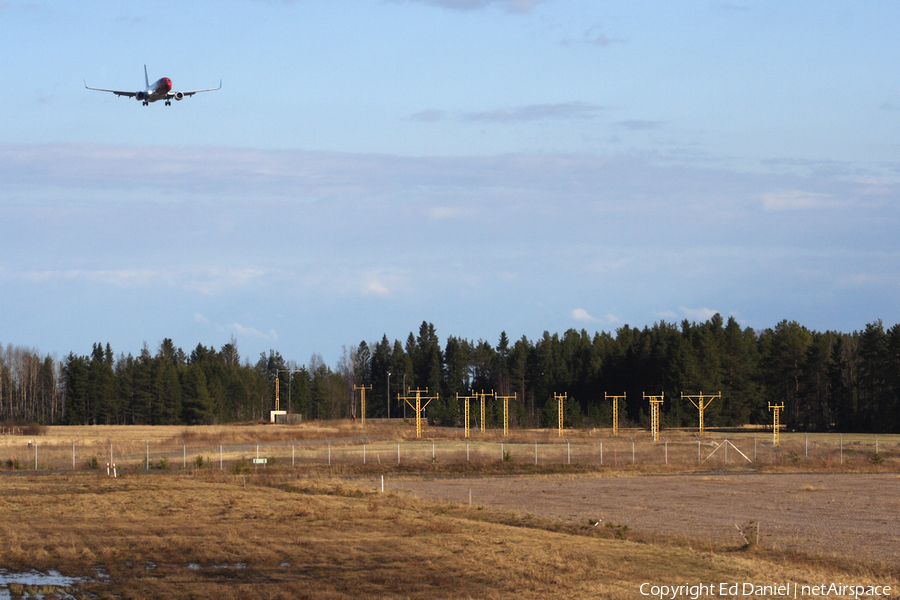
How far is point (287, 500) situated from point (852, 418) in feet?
320

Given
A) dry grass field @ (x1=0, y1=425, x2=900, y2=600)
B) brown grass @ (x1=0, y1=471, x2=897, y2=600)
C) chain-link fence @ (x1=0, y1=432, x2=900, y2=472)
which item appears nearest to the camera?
brown grass @ (x1=0, y1=471, x2=897, y2=600)

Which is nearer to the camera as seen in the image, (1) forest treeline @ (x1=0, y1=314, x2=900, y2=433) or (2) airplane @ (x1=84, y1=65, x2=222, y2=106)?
(2) airplane @ (x1=84, y1=65, x2=222, y2=106)

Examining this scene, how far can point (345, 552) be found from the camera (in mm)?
22078

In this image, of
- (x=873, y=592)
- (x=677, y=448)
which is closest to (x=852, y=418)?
(x=677, y=448)

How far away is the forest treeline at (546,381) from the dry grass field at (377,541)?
256ft

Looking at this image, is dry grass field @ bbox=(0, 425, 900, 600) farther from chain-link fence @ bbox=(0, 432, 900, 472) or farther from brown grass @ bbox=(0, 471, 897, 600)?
chain-link fence @ bbox=(0, 432, 900, 472)

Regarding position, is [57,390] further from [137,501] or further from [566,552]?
[566,552]

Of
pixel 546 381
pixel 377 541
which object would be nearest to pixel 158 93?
pixel 377 541

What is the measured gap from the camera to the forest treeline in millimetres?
118312

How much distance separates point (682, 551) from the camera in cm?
2205

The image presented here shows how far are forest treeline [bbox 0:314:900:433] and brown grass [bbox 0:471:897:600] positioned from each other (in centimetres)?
9053

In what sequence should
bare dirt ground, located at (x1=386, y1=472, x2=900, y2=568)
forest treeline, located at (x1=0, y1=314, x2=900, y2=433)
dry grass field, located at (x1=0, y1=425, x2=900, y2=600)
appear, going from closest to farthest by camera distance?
dry grass field, located at (x1=0, y1=425, x2=900, y2=600)
bare dirt ground, located at (x1=386, y1=472, x2=900, y2=568)
forest treeline, located at (x1=0, y1=314, x2=900, y2=433)

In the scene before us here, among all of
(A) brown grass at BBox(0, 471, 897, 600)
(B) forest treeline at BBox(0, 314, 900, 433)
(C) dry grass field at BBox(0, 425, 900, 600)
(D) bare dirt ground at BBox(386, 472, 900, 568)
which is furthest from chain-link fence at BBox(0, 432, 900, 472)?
(B) forest treeline at BBox(0, 314, 900, 433)

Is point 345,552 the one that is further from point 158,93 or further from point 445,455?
point 445,455
